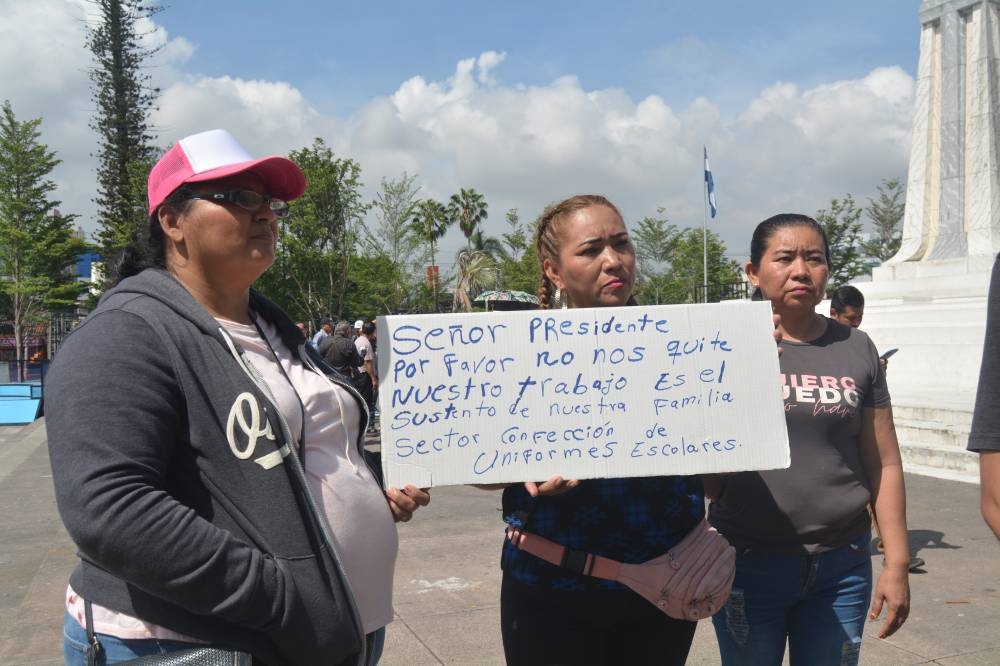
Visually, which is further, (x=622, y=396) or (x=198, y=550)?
(x=622, y=396)

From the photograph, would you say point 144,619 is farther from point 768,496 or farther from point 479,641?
point 479,641

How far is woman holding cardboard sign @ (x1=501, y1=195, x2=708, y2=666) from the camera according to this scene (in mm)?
2096

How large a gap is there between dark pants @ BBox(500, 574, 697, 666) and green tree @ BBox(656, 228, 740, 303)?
3556cm

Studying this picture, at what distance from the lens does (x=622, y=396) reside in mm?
2205

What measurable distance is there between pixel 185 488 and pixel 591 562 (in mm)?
1022

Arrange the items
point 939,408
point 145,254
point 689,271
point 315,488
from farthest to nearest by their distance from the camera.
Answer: point 689,271 → point 939,408 → point 145,254 → point 315,488

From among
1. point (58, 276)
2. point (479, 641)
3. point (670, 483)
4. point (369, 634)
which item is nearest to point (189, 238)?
point (369, 634)

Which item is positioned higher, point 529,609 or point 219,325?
point 219,325

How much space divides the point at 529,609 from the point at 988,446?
116 cm

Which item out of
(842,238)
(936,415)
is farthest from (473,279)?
(936,415)

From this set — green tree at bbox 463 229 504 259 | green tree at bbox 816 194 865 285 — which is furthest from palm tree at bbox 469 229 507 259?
green tree at bbox 816 194 865 285

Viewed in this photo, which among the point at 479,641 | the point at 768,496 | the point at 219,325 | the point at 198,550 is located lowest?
the point at 479,641

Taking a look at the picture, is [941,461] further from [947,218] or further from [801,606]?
[801,606]

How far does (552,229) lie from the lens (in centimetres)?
242
